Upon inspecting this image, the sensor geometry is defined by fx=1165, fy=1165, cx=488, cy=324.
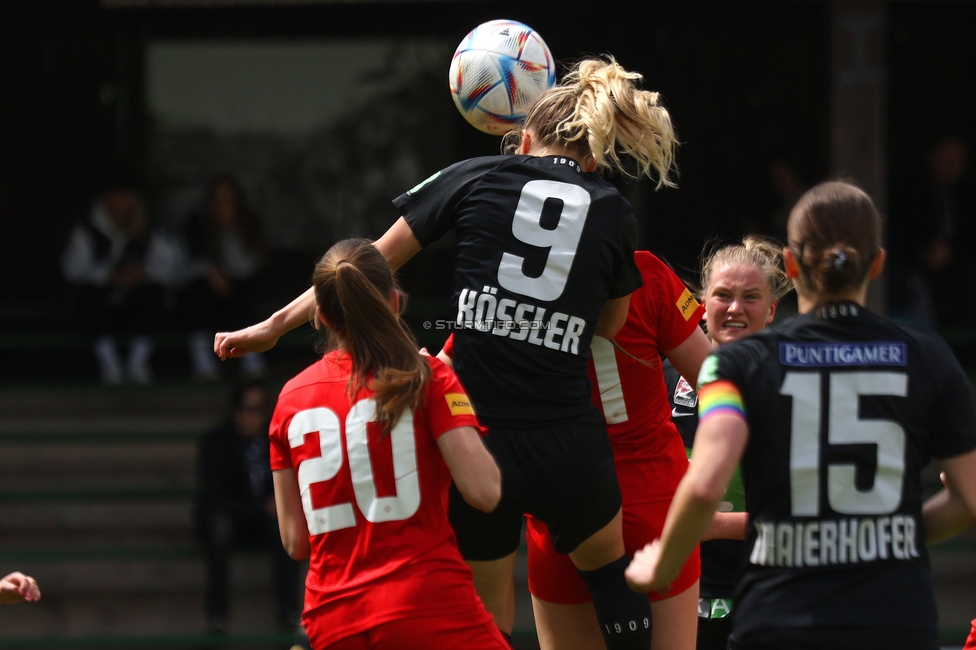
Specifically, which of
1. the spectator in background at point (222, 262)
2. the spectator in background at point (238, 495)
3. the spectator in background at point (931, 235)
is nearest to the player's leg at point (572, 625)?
the spectator in background at point (238, 495)

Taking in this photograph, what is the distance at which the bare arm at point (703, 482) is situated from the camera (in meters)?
2.09

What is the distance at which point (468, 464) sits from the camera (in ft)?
8.18

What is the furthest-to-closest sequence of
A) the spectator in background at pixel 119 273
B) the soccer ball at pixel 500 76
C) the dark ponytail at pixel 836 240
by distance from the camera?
the spectator in background at pixel 119 273 → the soccer ball at pixel 500 76 → the dark ponytail at pixel 836 240

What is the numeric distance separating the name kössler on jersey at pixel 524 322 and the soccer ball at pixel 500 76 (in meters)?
0.65

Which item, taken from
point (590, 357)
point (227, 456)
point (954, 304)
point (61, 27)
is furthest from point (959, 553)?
point (61, 27)

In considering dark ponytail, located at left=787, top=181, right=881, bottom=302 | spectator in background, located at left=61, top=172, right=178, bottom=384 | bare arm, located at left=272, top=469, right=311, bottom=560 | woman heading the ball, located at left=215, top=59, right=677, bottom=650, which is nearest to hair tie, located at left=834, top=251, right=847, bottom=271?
dark ponytail, located at left=787, top=181, right=881, bottom=302

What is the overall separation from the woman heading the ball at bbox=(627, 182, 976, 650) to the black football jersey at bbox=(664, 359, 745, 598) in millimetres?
1063

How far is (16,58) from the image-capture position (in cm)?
823

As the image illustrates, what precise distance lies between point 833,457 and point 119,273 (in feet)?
19.9

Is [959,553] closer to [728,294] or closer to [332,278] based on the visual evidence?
[728,294]

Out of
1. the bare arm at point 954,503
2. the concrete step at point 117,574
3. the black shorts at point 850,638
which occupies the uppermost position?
the bare arm at point 954,503

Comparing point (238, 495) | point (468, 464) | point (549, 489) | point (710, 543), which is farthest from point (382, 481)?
point (238, 495)

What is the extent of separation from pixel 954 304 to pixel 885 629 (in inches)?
245

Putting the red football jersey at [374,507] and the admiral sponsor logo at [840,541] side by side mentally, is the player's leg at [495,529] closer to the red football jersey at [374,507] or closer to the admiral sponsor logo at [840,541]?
the red football jersey at [374,507]
